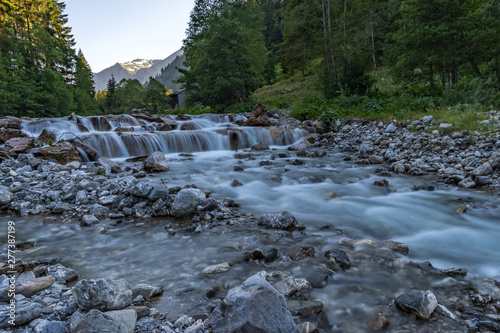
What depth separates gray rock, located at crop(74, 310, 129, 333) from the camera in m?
1.61

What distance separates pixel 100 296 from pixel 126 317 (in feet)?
1.02

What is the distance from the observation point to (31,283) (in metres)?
2.34

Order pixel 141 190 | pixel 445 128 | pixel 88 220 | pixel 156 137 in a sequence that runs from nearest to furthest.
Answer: pixel 88 220, pixel 141 190, pixel 445 128, pixel 156 137

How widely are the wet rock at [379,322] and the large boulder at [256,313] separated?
0.71 metres

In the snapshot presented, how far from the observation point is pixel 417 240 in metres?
3.66

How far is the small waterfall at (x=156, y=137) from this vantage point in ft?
35.9

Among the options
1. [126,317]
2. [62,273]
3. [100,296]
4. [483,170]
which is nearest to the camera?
[126,317]

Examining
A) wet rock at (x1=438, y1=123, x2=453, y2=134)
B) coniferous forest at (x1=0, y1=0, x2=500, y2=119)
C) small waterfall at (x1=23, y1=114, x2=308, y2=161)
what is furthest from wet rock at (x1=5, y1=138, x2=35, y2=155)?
wet rock at (x1=438, y1=123, x2=453, y2=134)

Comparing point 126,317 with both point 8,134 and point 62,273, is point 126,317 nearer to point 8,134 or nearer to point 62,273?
point 62,273

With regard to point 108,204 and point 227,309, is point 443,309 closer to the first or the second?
→ point 227,309

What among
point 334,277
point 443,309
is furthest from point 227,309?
point 443,309

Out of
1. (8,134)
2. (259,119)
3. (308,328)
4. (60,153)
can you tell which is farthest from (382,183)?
(8,134)

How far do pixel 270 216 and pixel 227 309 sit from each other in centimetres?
227

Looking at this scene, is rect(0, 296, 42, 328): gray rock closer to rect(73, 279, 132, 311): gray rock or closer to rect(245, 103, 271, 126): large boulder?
rect(73, 279, 132, 311): gray rock
